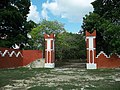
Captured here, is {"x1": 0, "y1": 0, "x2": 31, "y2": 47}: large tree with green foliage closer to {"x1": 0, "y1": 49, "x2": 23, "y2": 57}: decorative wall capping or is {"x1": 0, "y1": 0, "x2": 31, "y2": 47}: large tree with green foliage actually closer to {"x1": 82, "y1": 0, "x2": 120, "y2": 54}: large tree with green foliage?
{"x1": 0, "y1": 49, "x2": 23, "y2": 57}: decorative wall capping

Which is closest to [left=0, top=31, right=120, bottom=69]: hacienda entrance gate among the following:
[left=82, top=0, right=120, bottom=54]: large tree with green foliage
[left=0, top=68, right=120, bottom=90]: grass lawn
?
[left=82, top=0, right=120, bottom=54]: large tree with green foliage

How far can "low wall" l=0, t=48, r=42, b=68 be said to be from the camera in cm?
2585

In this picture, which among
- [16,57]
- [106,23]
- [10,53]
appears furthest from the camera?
[16,57]

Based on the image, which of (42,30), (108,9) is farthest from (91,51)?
(42,30)

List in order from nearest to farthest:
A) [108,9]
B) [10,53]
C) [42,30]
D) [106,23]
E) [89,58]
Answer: [106,23], [89,58], [10,53], [108,9], [42,30]

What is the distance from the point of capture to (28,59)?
3053 cm

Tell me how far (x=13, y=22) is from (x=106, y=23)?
11.2 meters

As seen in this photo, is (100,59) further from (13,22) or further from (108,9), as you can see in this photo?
(13,22)

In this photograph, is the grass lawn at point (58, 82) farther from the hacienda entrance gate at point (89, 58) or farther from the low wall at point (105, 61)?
the low wall at point (105, 61)

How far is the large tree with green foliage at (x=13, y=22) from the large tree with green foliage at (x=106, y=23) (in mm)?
7595

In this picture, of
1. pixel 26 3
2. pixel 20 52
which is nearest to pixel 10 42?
pixel 20 52

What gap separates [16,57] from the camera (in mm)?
28656

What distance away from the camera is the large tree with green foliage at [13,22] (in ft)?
96.5

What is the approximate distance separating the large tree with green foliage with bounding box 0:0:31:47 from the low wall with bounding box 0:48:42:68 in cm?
148
